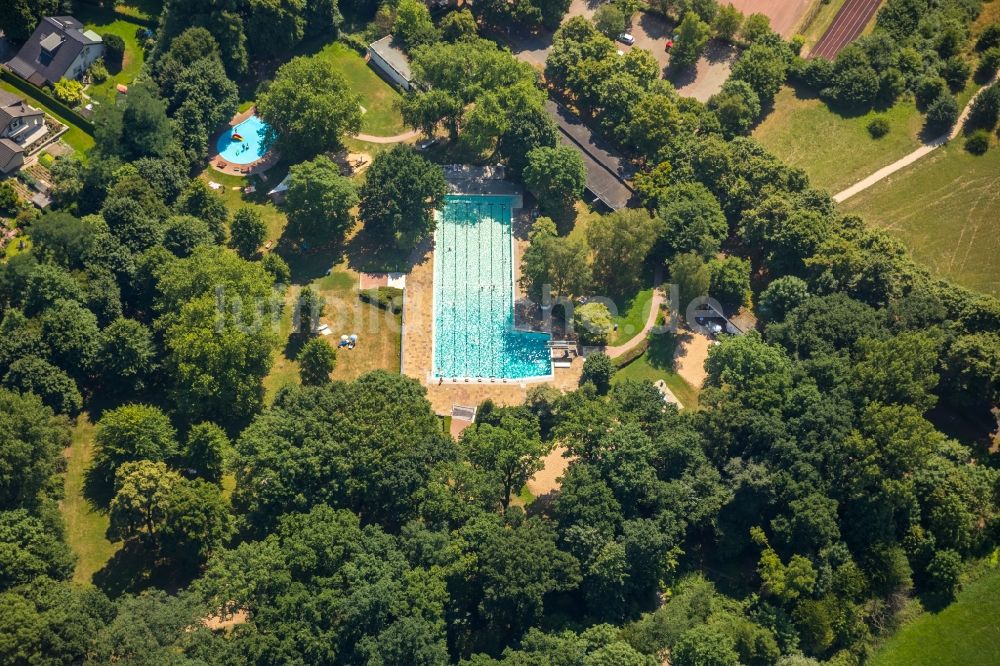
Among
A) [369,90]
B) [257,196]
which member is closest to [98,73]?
[257,196]

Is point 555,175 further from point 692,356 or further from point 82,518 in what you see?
point 82,518

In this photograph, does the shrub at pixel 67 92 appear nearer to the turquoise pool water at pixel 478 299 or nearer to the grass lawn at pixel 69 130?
the grass lawn at pixel 69 130

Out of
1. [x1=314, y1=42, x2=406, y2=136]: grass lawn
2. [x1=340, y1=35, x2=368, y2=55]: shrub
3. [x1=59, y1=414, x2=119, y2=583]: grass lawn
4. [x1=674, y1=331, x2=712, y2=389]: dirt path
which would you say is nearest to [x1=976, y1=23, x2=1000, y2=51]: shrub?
[x1=674, y1=331, x2=712, y2=389]: dirt path

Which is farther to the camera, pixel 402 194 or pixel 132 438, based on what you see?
pixel 402 194

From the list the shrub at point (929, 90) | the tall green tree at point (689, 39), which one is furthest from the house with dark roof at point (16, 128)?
the shrub at point (929, 90)

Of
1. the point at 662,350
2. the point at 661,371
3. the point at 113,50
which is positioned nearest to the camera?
the point at 661,371

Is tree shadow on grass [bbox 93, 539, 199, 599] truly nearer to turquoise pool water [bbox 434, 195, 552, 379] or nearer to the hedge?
turquoise pool water [bbox 434, 195, 552, 379]
